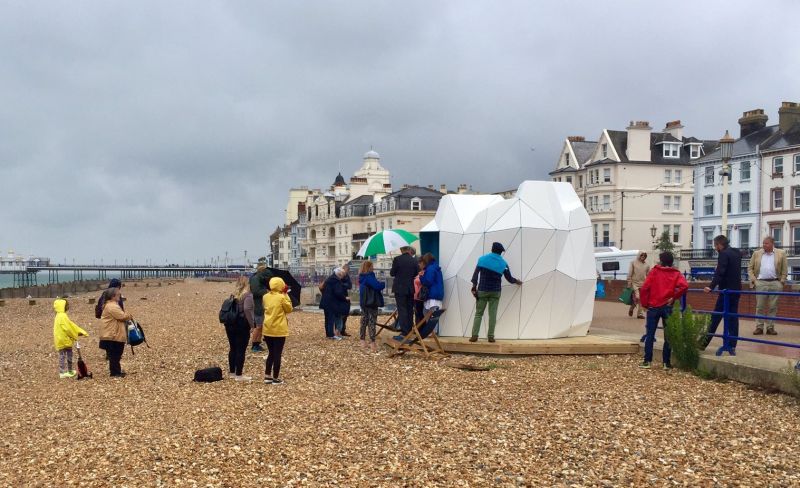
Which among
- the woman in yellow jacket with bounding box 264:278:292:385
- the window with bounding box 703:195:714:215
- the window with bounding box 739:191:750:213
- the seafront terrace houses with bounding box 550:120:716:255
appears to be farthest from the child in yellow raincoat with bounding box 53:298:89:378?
the seafront terrace houses with bounding box 550:120:716:255

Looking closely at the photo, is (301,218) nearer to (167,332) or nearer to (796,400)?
(167,332)

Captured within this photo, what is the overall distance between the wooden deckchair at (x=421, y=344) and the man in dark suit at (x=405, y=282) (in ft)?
1.14

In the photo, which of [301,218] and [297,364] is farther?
[301,218]

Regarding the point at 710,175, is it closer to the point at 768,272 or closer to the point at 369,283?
the point at 768,272

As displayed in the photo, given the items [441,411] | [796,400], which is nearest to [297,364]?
[441,411]

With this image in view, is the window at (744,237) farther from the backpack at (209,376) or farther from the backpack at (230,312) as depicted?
the backpack at (230,312)

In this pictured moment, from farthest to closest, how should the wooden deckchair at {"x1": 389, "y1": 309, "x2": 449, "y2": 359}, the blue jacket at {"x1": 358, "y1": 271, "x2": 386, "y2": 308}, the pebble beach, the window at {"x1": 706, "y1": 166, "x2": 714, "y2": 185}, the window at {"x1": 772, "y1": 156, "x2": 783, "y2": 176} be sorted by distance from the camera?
the window at {"x1": 706, "y1": 166, "x2": 714, "y2": 185} < the window at {"x1": 772, "y1": 156, "x2": 783, "y2": 176} < the blue jacket at {"x1": 358, "y1": 271, "x2": 386, "y2": 308} < the wooden deckchair at {"x1": 389, "y1": 309, "x2": 449, "y2": 359} < the pebble beach

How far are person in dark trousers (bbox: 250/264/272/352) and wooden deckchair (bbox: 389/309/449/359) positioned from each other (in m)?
2.59

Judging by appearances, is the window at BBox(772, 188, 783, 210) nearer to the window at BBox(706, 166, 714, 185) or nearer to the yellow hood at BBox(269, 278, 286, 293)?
the window at BBox(706, 166, 714, 185)

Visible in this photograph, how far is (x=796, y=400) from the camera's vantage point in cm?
938

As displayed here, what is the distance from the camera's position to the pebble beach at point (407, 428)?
23.0 feet

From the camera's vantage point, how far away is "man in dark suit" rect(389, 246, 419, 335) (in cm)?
1415

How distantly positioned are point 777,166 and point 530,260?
4087 centimetres

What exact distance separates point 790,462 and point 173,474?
17.2ft
